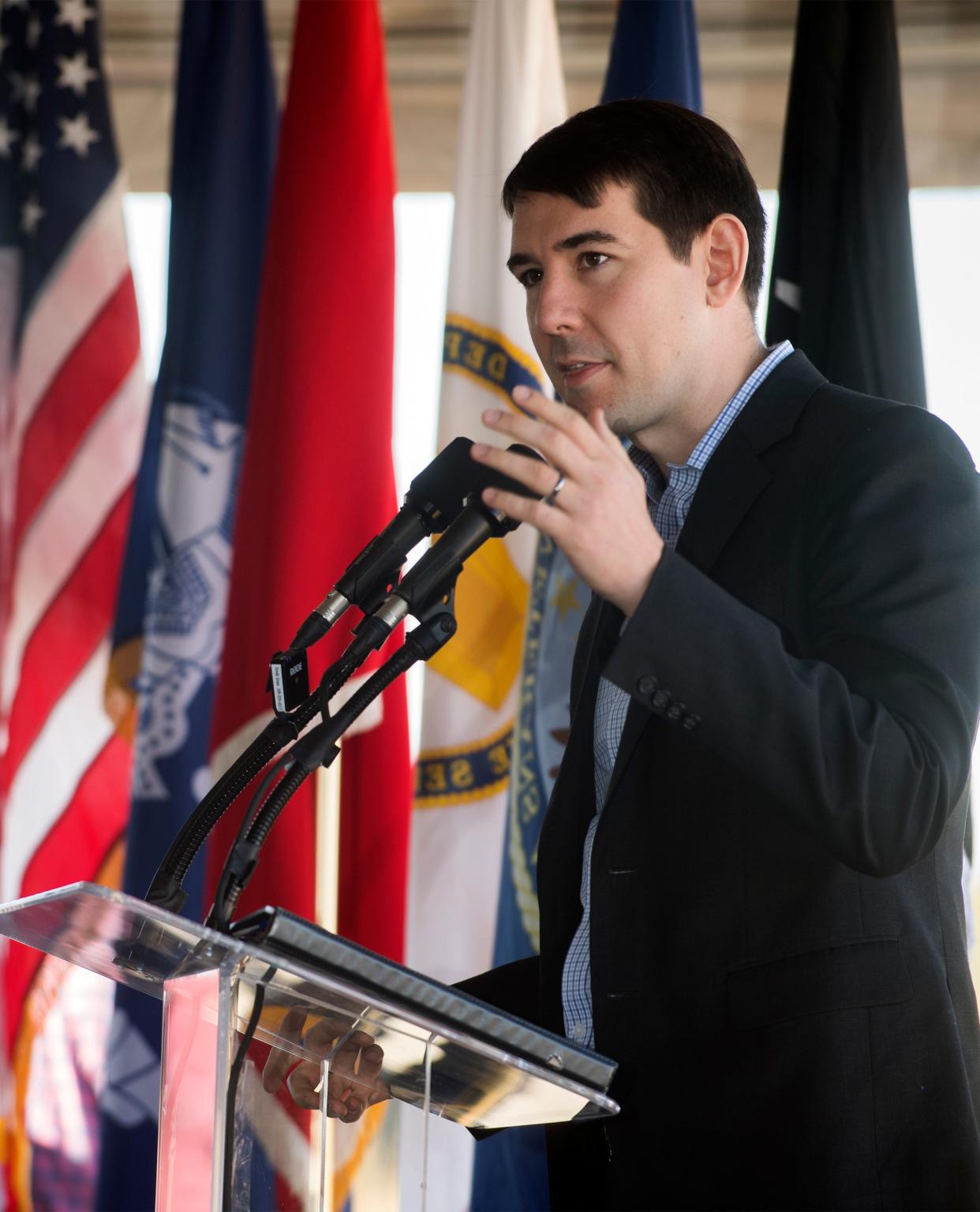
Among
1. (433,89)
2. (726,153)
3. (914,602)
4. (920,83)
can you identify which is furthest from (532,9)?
(914,602)

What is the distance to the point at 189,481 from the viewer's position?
323 cm

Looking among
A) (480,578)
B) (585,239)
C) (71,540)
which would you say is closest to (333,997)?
(585,239)

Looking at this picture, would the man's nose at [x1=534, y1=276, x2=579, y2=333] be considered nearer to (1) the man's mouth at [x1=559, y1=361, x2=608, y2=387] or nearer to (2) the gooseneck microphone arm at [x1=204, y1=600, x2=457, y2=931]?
(1) the man's mouth at [x1=559, y1=361, x2=608, y2=387]

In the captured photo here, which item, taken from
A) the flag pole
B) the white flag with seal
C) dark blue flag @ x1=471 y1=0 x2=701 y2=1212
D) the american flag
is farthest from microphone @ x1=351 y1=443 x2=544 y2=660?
the american flag

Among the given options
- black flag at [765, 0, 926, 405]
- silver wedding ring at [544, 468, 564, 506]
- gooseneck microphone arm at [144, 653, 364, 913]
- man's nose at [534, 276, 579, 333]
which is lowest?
gooseneck microphone arm at [144, 653, 364, 913]

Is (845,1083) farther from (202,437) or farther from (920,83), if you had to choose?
(920,83)

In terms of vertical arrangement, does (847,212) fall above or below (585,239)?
above

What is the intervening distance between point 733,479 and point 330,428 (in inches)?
68.6

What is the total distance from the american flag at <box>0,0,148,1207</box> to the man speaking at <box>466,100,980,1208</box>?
6.17ft

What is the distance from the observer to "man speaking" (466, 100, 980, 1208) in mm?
1171

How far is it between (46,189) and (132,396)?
1.83 feet

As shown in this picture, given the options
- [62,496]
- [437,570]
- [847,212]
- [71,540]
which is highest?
[847,212]

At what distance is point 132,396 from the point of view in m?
3.41

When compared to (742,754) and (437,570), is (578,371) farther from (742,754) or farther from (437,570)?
(742,754)
